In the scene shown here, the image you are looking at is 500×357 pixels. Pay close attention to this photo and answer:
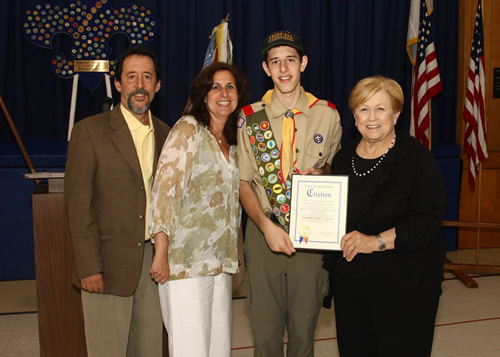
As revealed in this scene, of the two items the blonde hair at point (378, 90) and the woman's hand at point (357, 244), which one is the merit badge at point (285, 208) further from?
the blonde hair at point (378, 90)

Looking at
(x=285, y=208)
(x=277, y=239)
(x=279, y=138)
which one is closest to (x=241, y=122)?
(x=279, y=138)

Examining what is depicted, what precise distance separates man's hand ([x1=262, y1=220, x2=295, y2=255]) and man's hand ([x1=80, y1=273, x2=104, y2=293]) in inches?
28.1

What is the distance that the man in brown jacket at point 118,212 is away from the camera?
2031 millimetres

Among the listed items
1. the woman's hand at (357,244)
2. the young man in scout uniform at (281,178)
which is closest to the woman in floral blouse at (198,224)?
the young man in scout uniform at (281,178)

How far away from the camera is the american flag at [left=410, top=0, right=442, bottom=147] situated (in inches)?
163

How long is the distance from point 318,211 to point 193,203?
1.62ft

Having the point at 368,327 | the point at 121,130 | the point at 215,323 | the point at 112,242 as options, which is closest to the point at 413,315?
the point at 368,327

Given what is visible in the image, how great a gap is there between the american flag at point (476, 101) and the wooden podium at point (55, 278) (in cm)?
315

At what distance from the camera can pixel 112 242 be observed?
2092mm

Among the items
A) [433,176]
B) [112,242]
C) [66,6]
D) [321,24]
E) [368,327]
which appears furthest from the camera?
[321,24]

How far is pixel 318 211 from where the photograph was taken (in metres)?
1.90

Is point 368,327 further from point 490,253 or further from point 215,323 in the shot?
point 490,253

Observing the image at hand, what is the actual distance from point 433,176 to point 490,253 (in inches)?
142

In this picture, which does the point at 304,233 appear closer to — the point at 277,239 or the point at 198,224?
the point at 277,239
